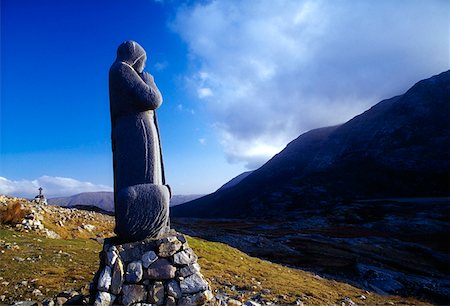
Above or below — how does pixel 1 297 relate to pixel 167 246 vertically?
below

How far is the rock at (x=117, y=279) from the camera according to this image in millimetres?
5570

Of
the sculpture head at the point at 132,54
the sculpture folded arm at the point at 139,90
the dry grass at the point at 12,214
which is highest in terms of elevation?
the sculpture head at the point at 132,54

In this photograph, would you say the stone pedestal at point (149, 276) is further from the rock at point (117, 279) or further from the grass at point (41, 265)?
the grass at point (41, 265)

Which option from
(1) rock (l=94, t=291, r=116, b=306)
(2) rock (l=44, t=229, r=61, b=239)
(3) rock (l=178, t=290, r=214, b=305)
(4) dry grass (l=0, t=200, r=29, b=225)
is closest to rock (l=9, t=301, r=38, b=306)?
(1) rock (l=94, t=291, r=116, b=306)

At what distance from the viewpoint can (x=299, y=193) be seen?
94.6 metres

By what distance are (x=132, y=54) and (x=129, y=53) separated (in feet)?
0.20

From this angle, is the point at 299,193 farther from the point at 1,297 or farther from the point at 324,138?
the point at 1,297

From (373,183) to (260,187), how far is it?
35.2 meters

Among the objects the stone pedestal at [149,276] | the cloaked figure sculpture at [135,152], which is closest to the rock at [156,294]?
the stone pedestal at [149,276]

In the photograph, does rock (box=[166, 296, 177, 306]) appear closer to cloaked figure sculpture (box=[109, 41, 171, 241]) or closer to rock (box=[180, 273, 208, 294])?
rock (box=[180, 273, 208, 294])

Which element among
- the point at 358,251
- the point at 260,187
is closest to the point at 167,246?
the point at 358,251

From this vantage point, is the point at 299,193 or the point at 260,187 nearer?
the point at 299,193

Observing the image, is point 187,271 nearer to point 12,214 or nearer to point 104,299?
point 104,299

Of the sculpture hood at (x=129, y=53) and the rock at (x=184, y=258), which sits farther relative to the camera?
the sculpture hood at (x=129, y=53)
